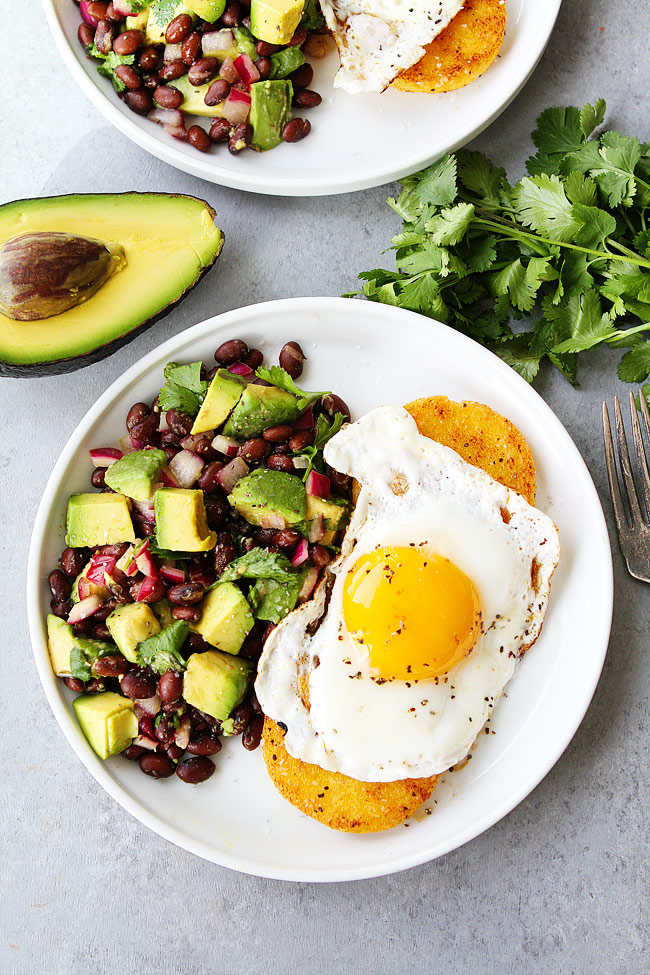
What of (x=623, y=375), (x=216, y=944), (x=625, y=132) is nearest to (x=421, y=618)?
(x=623, y=375)

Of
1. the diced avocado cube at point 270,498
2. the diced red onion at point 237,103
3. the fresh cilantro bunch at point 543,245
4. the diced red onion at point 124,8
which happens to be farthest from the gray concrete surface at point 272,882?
the diced avocado cube at point 270,498

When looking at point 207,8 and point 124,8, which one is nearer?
point 207,8

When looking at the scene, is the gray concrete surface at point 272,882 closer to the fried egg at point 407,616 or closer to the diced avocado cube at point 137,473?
the fried egg at point 407,616

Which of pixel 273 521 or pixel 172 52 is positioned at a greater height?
pixel 172 52

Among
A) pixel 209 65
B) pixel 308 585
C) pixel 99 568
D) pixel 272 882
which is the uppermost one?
pixel 209 65

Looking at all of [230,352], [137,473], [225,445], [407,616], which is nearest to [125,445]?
[137,473]

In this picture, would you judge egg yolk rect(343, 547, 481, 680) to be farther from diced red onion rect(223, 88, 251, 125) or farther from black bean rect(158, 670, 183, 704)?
diced red onion rect(223, 88, 251, 125)

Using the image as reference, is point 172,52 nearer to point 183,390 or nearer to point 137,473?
point 183,390
